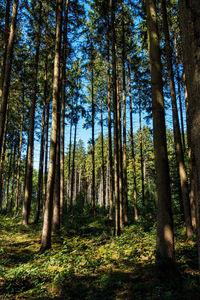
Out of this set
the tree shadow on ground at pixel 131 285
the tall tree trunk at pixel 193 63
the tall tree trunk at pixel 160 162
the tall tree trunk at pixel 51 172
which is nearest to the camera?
the tall tree trunk at pixel 193 63

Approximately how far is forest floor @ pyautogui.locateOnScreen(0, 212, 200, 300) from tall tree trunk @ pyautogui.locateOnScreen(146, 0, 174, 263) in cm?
60

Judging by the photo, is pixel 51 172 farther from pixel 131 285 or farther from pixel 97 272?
pixel 131 285

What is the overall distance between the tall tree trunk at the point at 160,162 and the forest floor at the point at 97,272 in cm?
60

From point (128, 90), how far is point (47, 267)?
15.1 m

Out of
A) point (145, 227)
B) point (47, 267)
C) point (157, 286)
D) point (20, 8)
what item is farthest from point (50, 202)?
point (20, 8)

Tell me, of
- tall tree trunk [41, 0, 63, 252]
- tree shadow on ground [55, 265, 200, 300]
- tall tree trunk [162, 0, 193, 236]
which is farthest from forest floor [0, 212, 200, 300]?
tall tree trunk [162, 0, 193, 236]

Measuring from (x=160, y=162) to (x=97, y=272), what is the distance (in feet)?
11.8

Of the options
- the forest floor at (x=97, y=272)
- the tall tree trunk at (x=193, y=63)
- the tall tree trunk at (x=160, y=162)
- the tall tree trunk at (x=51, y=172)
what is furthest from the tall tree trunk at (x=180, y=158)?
the tall tree trunk at (x=193, y=63)

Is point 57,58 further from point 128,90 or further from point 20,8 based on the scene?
point 128,90

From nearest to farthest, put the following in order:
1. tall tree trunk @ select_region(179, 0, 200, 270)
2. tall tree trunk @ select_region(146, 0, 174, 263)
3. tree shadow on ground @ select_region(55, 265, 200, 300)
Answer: tall tree trunk @ select_region(179, 0, 200, 270), tree shadow on ground @ select_region(55, 265, 200, 300), tall tree trunk @ select_region(146, 0, 174, 263)

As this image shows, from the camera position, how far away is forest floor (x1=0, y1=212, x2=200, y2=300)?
373cm

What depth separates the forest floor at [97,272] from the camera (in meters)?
3.73

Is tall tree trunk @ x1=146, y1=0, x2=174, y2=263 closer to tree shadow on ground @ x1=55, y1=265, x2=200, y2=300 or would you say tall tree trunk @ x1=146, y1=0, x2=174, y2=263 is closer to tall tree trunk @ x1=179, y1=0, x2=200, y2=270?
tree shadow on ground @ x1=55, y1=265, x2=200, y2=300

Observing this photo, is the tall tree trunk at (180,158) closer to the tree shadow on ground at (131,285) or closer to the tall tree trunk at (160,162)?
the tall tree trunk at (160,162)
